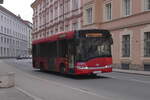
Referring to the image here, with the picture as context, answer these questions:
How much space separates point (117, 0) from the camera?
30.2m

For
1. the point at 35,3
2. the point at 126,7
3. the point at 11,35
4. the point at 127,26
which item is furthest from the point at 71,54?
the point at 11,35

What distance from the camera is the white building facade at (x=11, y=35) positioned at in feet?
311

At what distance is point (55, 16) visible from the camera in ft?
173

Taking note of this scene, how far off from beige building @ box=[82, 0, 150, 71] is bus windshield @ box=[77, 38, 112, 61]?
350 inches

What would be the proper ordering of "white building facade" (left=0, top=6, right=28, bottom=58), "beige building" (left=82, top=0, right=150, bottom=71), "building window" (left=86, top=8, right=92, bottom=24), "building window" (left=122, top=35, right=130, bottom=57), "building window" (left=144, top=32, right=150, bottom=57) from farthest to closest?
1. "white building facade" (left=0, top=6, right=28, bottom=58)
2. "building window" (left=86, top=8, right=92, bottom=24)
3. "building window" (left=122, top=35, right=130, bottom=57)
4. "beige building" (left=82, top=0, right=150, bottom=71)
5. "building window" (left=144, top=32, right=150, bottom=57)

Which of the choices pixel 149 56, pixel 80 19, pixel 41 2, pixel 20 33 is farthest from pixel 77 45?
pixel 20 33

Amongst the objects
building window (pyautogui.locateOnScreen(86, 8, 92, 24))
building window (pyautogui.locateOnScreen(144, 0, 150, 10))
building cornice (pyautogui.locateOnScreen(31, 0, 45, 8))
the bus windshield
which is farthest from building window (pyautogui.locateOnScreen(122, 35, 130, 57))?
building cornice (pyautogui.locateOnScreen(31, 0, 45, 8))

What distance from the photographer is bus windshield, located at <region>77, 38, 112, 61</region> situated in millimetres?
A: 16922

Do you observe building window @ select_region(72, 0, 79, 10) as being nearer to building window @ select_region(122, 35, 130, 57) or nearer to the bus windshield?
building window @ select_region(122, 35, 130, 57)

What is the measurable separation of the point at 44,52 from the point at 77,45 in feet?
21.6

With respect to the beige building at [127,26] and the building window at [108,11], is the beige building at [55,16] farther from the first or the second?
the building window at [108,11]

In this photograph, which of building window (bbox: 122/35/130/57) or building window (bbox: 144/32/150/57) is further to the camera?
building window (bbox: 122/35/130/57)

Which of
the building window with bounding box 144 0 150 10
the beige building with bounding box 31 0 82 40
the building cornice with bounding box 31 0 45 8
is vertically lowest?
the building window with bounding box 144 0 150 10

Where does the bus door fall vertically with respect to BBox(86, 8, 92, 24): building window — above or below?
below
